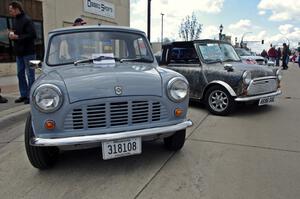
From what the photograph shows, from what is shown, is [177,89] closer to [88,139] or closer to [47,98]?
[88,139]

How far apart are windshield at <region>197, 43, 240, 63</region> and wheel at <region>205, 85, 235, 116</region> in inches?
31.3

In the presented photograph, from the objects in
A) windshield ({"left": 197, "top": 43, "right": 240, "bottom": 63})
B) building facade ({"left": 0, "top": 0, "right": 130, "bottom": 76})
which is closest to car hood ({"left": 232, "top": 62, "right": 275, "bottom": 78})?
windshield ({"left": 197, "top": 43, "right": 240, "bottom": 63})

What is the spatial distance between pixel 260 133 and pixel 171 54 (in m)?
3.26

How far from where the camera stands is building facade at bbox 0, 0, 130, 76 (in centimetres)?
1173

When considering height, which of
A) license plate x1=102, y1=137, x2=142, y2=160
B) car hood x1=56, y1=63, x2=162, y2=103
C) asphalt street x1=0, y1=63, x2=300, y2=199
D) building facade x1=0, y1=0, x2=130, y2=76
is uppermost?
building facade x1=0, y1=0, x2=130, y2=76

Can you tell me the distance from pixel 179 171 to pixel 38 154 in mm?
1594

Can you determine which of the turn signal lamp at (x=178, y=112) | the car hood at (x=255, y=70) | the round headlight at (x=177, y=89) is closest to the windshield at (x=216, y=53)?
the car hood at (x=255, y=70)

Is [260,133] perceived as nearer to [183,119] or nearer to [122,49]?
[183,119]

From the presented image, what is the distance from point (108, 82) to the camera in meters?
3.04

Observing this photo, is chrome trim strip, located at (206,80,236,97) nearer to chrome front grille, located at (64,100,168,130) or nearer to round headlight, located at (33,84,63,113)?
chrome front grille, located at (64,100,168,130)

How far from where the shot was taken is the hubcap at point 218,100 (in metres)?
6.05

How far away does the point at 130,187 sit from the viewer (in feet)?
9.75

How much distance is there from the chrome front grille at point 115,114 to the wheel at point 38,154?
56 centimetres

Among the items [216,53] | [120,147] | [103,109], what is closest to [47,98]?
[103,109]
